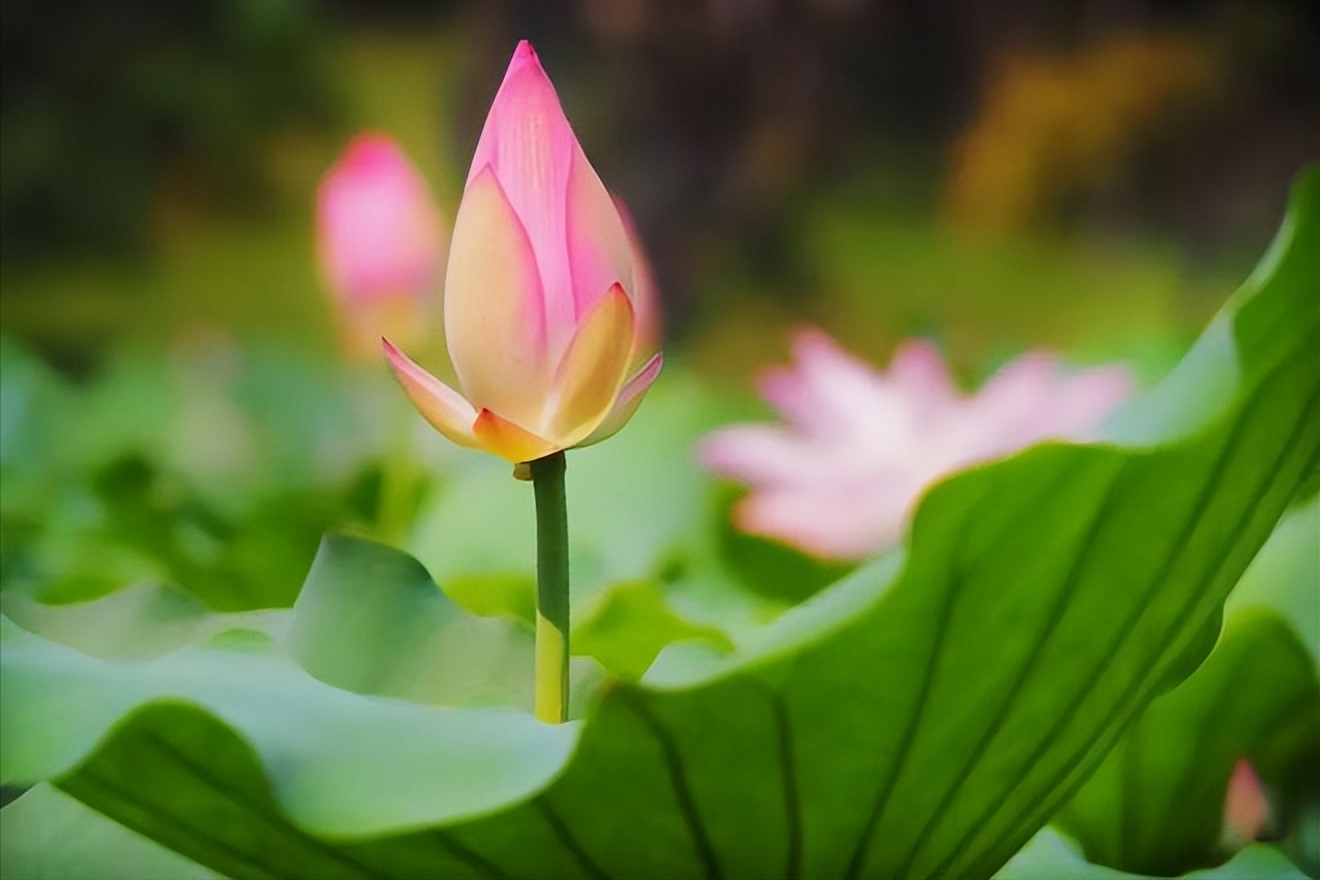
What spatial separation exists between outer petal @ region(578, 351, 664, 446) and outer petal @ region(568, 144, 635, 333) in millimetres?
15

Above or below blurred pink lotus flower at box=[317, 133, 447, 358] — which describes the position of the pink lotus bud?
below

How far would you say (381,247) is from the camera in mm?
554

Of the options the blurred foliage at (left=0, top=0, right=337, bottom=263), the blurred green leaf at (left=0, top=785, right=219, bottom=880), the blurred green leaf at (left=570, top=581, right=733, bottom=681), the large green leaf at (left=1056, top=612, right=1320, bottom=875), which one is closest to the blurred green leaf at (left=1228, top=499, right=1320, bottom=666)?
the large green leaf at (left=1056, top=612, right=1320, bottom=875)

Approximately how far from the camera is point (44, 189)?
1440 millimetres

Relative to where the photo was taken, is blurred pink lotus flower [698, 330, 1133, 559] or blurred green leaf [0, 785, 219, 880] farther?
blurred pink lotus flower [698, 330, 1133, 559]

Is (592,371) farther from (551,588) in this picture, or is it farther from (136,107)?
(136,107)

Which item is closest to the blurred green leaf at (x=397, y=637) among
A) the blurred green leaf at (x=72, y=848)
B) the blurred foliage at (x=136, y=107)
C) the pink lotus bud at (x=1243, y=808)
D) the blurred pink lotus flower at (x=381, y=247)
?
the blurred green leaf at (x=72, y=848)

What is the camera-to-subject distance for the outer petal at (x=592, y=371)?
0.20m

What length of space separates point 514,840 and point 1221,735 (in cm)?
19

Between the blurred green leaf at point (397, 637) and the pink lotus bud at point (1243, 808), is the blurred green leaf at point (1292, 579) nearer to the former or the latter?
the pink lotus bud at point (1243, 808)

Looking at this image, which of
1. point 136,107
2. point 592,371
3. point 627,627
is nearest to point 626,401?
point 592,371

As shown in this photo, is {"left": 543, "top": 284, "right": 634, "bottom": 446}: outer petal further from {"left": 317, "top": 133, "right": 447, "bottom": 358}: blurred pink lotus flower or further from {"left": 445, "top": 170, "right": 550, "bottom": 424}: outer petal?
{"left": 317, "top": 133, "right": 447, "bottom": 358}: blurred pink lotus flower

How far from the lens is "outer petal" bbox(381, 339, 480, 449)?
8.1 inches

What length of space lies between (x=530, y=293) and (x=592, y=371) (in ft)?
0.05
